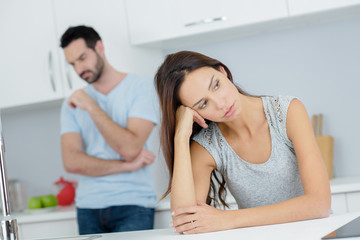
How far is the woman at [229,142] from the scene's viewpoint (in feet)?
5.07

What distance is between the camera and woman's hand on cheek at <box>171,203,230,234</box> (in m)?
1.37

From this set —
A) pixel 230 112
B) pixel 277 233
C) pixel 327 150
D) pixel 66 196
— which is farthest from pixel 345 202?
pixel 66 196

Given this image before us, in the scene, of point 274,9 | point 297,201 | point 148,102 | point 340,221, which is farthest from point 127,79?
point 340,221

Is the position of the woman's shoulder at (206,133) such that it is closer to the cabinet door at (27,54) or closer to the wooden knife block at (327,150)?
the wooden knife block at (327,150)

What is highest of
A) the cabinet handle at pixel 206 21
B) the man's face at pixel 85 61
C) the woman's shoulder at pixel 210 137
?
the cabinet handle at pixel 206 21

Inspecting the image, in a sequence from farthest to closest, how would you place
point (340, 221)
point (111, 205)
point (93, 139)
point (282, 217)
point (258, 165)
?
point (93, 139) → point (111, 205) → point (258, 165) → point (282, 217) → point (340, 221)

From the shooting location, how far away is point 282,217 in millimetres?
1386

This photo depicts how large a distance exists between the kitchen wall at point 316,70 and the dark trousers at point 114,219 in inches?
39.4

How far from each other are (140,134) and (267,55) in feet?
3.04

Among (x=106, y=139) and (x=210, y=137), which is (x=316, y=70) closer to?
(x=106, y=139)

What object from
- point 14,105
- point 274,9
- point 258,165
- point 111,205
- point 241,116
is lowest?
point 111,205

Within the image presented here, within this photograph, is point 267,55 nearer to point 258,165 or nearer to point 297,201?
point 258,165

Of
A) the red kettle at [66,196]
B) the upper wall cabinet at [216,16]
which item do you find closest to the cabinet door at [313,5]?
the upper wall cabinet at [216,16]

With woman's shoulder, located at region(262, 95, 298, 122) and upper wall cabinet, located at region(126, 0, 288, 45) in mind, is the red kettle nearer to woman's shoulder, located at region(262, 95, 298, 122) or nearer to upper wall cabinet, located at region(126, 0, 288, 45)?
upper wall cabinet, located at region(126, 0, 288, 45)
